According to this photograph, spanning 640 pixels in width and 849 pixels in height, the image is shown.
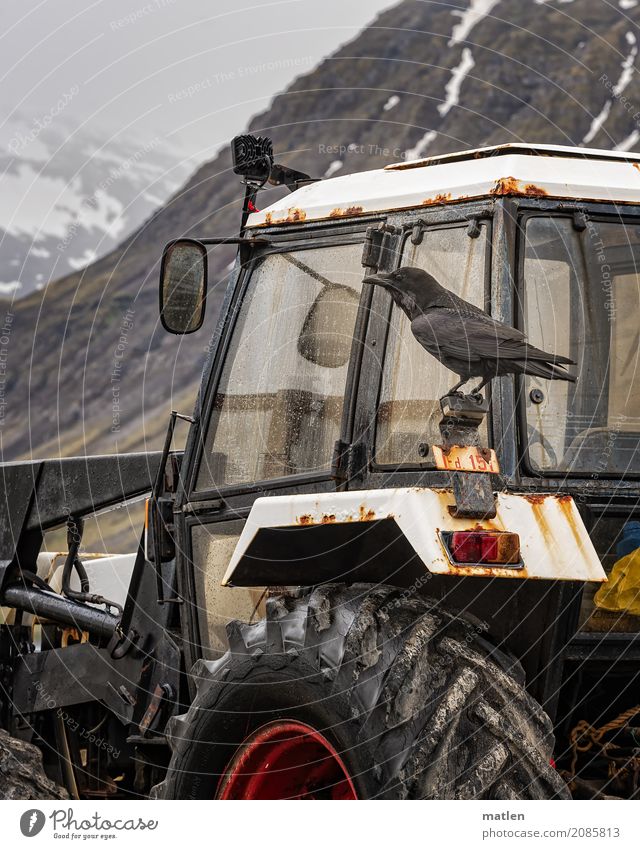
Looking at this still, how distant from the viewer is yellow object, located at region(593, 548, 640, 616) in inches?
141

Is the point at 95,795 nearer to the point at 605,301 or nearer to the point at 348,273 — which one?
the point at 348,273

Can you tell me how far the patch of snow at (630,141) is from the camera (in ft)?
244

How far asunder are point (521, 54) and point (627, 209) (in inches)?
4089

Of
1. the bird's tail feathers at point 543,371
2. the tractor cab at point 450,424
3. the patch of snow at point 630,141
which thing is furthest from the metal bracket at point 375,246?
the patch of snow at point 630,141

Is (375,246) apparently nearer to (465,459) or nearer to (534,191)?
(534,191)

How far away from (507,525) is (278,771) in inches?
46.7

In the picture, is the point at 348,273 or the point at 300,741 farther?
the point at 348,273


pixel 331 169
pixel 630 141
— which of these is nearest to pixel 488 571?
pixel 331 169

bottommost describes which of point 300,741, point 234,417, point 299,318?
point 300,741

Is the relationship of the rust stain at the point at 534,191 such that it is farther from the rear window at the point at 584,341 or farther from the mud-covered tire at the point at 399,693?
the mud-covered tire at the point at 399,693

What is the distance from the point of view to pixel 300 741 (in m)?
3.68

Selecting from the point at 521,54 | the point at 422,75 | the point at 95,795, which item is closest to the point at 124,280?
the point at 422,75

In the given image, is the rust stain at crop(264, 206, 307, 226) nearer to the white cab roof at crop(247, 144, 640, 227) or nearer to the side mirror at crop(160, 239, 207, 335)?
the white cab roof at crop(247, 144, 640, 227)

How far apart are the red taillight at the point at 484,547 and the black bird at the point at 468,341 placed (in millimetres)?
417
